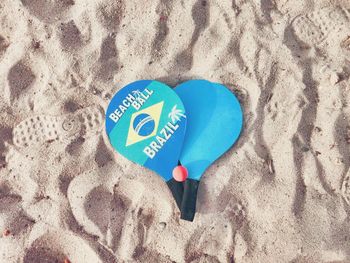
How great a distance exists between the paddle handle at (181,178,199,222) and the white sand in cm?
2

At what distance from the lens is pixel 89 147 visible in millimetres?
1270

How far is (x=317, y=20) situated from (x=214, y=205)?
0.61 meters

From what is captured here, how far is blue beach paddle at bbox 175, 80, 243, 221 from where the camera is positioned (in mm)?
1229

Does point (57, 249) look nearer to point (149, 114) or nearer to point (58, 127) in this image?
point (58, 127)

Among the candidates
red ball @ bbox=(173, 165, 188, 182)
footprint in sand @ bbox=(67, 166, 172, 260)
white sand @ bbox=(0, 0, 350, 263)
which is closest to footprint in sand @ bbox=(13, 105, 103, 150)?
white sand @ bbox=(0, 0, 350, 263)

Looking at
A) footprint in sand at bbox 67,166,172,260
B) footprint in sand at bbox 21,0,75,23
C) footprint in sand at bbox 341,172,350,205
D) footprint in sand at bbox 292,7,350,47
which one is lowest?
footprint in sand at bbox 67,166,172,260

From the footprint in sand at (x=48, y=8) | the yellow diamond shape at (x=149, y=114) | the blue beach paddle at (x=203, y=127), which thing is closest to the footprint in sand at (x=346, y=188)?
the blue beach paddle at (x=203, y=127)

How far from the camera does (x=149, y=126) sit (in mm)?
1271

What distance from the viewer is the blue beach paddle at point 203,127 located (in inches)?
48.4

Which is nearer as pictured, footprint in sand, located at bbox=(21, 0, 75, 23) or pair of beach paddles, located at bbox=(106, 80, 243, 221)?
pair of beach paddles, located at bbox=(106, 80, 243, 221)

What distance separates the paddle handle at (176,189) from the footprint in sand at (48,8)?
592 millimetres

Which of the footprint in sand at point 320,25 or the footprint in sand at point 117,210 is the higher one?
the footprint in sand at point 320,25

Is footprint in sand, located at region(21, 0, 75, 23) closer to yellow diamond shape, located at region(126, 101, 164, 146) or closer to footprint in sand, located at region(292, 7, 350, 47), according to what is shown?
yellow diamond shape, located at region(126, 101, 164, 146)

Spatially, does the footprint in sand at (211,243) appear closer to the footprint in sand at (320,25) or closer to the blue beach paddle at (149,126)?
the blue beach paddle at (149,126)
